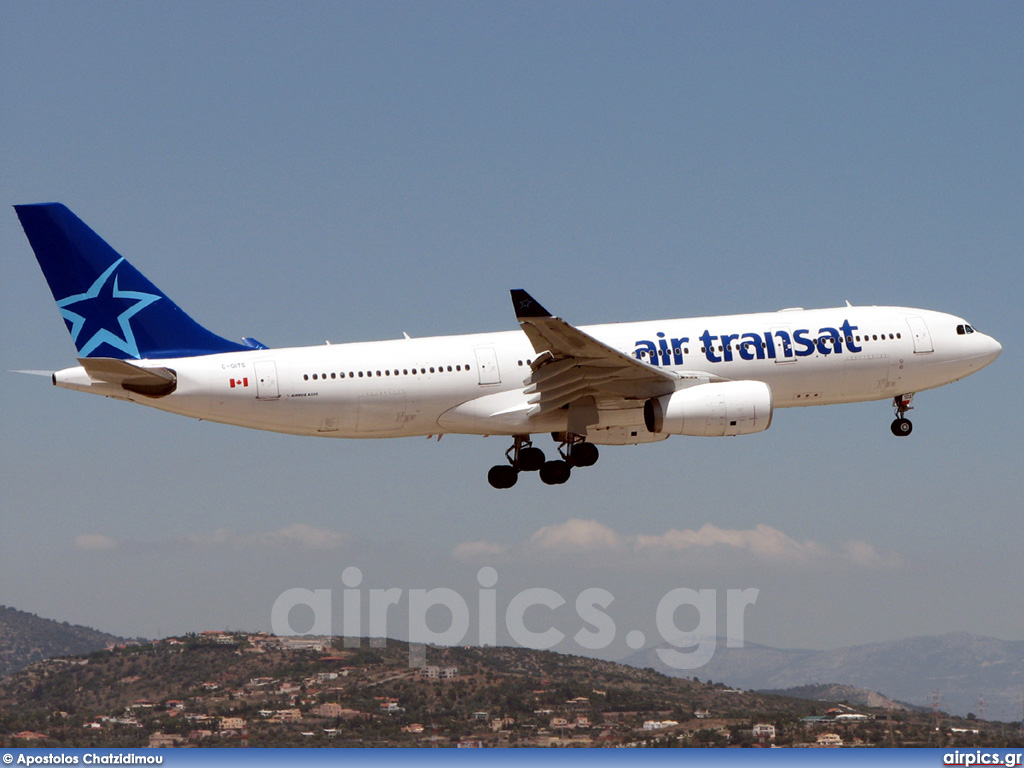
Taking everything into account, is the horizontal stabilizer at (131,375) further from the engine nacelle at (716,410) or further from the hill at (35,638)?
the hill at (35,638)

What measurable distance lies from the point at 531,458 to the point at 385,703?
26.3 meters

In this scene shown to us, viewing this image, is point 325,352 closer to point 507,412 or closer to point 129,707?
point 507,412

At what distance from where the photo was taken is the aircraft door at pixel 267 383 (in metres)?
42.1

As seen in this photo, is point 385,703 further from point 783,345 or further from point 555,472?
point 783,345

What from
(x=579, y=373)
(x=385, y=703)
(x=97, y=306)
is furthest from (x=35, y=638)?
(x=579, y=373)

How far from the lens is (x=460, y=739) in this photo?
6203cm

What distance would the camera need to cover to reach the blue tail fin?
146 ft

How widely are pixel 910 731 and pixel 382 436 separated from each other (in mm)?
36324

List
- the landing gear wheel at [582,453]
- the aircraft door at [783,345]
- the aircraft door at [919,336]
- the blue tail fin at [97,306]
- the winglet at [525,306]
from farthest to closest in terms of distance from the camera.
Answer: the aircraft door at [919,336]
the landing gear wheel at [582,453]
the aircraft door at [783,345]
the blue tail fin at [97,306]
the winglet at [525,306]

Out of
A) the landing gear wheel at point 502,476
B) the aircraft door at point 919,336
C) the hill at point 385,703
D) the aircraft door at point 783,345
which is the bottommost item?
the hill at point 385,703

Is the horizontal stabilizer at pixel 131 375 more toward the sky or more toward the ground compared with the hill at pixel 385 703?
more toward the sky

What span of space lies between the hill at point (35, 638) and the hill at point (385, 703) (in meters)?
12.0

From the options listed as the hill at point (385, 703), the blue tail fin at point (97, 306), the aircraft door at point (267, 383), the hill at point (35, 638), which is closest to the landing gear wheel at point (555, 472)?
the aircraft door at point (267, 383)

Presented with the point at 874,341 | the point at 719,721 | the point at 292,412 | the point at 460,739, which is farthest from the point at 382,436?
the point at 719,721
